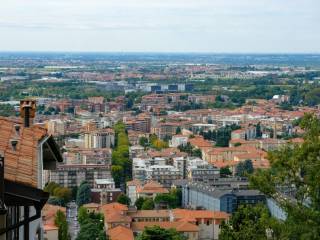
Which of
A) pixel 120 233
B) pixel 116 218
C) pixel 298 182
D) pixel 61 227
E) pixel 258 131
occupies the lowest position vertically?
pixel 258 131

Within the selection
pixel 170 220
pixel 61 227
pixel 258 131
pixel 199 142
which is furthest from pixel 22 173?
pixel 258 131

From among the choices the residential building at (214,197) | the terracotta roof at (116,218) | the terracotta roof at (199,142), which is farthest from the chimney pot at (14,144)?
the terracotta roof at (199,142)

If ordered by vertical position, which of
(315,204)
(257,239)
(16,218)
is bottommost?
(257,239)

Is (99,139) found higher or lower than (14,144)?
lower

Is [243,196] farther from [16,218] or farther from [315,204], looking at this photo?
[16,218]

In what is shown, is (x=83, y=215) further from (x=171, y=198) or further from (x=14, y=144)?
(x=14, y=144)

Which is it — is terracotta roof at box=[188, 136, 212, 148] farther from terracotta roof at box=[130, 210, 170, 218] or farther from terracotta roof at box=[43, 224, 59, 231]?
terracotta roof at box=[43, 224, 59, 231]

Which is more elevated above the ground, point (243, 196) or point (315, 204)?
point (315, 204)

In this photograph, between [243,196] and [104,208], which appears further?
[243,196]

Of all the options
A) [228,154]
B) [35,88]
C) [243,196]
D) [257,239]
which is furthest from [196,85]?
[257,239]
